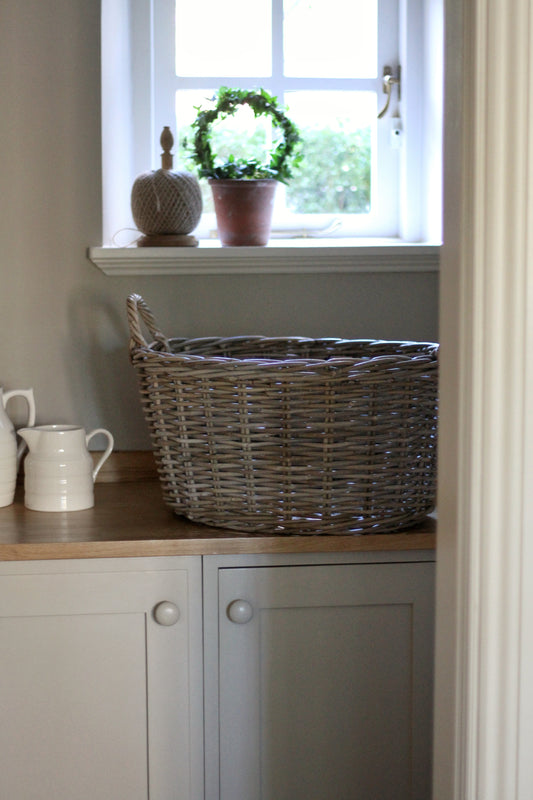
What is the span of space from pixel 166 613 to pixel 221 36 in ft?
4.04

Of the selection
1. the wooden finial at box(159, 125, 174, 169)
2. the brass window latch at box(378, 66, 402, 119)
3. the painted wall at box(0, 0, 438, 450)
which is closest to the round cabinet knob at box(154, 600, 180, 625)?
the painted wall at box(0, 0, 438, 450)

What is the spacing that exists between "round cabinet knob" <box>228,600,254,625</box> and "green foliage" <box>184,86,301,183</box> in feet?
2.69

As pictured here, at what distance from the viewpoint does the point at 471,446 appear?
→ 0.73 m

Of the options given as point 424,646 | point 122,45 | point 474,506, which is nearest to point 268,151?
point 122,45

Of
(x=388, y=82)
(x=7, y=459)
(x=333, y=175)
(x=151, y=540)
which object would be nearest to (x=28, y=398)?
(x=7, y=459)

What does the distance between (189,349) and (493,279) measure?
0.94 m

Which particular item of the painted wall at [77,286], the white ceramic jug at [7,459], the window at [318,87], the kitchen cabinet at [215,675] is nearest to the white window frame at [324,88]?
the window at [318,87]

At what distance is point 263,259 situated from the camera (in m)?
1.70

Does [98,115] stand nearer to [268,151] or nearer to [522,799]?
[268,151]

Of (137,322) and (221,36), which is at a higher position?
(221,36)

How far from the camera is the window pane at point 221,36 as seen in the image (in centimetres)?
199

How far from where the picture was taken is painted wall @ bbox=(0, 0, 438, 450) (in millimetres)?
1654

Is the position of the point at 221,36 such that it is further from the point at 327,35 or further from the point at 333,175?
the point at 333,175

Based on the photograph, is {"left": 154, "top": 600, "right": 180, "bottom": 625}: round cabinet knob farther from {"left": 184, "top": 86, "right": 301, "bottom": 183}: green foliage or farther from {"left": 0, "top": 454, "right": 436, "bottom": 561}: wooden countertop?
{"left": 184, "top": 86, "right": 301, "bottom": 183}: green foliage
